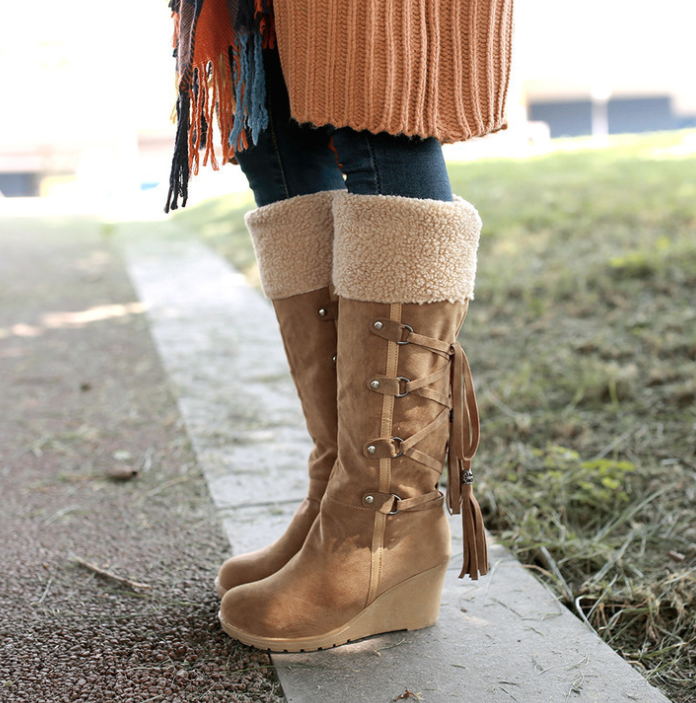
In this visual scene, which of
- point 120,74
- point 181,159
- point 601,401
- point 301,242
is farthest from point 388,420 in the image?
point 120,74

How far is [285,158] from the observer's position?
0.91 m

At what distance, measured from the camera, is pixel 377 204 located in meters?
0.80

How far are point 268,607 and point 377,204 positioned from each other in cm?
49

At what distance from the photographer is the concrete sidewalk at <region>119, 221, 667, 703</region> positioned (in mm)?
813

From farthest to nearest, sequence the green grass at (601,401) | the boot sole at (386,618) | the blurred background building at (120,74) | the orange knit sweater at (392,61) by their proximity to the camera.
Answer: the blurred background building at (120,74)
the green grass at (601,401)
the boot sole at (386,618)
the orange knit sweater at (392,61)

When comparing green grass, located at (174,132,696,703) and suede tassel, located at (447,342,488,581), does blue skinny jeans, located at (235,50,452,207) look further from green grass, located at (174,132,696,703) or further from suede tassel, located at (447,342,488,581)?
green grass, located at (174,132,696,703)

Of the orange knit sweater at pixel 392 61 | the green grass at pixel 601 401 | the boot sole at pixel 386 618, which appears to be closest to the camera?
the orange knit sweater at pixel 392 61

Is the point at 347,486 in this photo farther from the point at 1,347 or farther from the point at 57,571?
the point at 1,347

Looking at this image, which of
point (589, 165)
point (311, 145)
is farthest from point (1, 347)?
point (589, 165)

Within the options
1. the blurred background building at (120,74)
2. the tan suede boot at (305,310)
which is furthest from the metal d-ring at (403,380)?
the blurred background building at (120,74)

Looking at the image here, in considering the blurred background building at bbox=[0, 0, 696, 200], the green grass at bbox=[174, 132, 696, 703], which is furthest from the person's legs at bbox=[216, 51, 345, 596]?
the blurred background building at bbox=[0, 0, 696, 200]

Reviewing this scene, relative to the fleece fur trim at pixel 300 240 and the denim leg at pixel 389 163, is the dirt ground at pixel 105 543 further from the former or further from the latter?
the denim leg at pixel 389 163

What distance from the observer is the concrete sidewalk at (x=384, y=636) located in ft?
2.67

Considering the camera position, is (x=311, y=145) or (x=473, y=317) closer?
(x=311, y=145)
